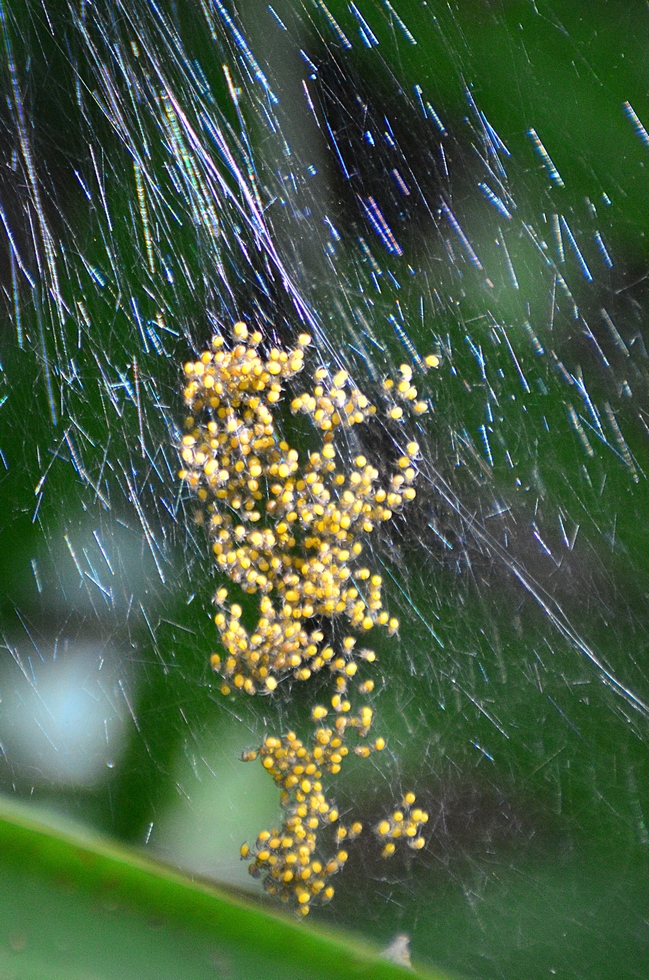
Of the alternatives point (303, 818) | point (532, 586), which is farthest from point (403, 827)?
point (532, 586)

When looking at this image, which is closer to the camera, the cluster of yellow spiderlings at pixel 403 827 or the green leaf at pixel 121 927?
the green leaf at pixel 121 927

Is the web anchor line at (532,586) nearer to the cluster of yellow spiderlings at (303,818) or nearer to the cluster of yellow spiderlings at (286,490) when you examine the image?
the cluster of yellow spiderlings at (286,490)

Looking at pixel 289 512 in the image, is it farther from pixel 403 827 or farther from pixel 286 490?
pixel 403 827

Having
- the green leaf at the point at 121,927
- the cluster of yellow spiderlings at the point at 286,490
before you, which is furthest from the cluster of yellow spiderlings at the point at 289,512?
the green leaf at the point at 121,927

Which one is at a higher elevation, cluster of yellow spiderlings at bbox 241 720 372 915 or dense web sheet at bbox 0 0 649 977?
dense web sheet at bbox 0 0 649 977

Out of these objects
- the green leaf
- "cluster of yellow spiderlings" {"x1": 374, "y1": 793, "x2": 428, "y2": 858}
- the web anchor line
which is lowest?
the green leaf

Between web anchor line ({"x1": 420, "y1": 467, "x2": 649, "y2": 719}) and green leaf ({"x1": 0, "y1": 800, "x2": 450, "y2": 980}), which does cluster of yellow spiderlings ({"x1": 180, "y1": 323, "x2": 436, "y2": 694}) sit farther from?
green leaf ({"x1": 0, "y1": 800, "x2": 450, "y2": 980})

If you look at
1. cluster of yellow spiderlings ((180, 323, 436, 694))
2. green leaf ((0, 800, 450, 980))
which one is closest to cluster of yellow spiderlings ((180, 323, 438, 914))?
cluster of yellow spiderlings ((180, 323, 436, 694))
